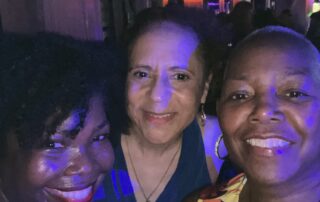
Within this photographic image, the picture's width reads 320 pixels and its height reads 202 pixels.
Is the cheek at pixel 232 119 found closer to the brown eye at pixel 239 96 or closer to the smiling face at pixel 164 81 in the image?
the brown eye at pixel 239 96

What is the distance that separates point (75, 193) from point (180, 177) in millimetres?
868

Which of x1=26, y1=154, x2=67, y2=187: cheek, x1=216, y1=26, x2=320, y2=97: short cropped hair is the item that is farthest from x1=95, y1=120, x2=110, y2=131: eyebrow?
x1=216, y1=26, x2=320, y2=97: short cropped hair

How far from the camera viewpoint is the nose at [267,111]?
1466mm

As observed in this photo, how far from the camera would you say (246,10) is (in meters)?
5.27

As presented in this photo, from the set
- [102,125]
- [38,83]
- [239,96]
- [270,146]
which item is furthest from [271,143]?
[38,83]

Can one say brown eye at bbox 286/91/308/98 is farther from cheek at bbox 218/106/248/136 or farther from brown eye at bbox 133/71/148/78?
brown eye at bbox 133/71/148/78

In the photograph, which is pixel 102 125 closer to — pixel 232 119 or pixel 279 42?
pixel 232 119

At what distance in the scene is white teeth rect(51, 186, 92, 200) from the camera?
1639mm

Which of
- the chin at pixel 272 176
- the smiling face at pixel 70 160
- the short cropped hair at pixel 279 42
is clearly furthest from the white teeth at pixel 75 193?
the short cropped hair at pixel 279 42

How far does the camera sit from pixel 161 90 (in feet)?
6.92

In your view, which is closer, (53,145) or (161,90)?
(53,145)

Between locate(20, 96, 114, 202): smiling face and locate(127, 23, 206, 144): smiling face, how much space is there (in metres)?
0.44

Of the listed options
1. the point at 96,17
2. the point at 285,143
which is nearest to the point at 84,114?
the point at 285,143

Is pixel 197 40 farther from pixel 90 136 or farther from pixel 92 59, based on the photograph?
pixel 90 136
